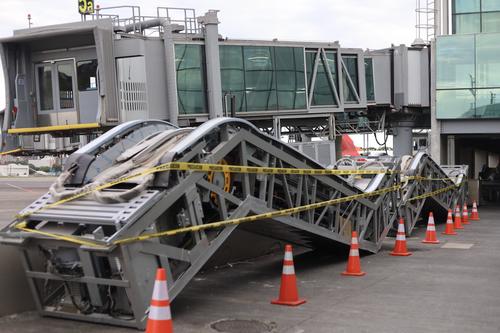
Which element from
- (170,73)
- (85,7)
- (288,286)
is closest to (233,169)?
(288,286)

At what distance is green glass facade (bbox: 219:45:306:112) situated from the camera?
30344 mm

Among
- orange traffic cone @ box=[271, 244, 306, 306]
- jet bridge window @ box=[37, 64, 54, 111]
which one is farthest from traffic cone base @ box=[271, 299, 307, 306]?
jet bridge window @ box=[37, 64, 54, 111]

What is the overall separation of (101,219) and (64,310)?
4.64 ft

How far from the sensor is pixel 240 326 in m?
7.49

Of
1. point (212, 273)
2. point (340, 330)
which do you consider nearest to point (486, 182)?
point (212, 273)

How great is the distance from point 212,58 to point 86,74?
237 inches

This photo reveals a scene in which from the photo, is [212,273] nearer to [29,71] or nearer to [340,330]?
[340,330]

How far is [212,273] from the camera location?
11.3 meters

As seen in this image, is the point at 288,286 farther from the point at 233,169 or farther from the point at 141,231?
the point at 141,231

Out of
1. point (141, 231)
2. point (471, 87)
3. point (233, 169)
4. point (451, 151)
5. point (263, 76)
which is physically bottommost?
point (451, 151)

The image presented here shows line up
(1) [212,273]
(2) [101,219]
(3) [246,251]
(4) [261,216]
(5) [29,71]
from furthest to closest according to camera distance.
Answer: (5) [29,71]
(3) [246,251]
(1) [212,273]
(4) [261,216]
(2) [101,219]

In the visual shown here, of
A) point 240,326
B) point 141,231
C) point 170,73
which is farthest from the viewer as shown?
point 170,73

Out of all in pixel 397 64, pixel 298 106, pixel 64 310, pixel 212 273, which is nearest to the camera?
pixel 64 310

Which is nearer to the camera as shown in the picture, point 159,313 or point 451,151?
point 159,313
